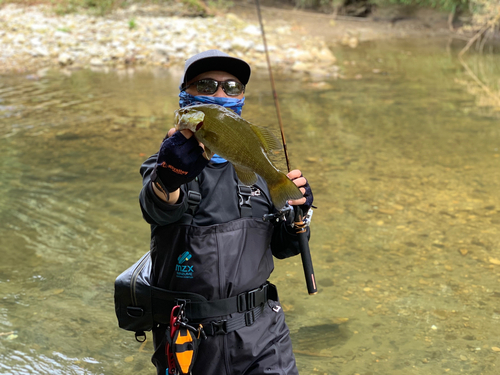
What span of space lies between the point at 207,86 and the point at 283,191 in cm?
59

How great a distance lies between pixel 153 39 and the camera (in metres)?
16.5

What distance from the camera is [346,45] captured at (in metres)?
18.5

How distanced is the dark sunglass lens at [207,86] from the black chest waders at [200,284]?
41 centimetres

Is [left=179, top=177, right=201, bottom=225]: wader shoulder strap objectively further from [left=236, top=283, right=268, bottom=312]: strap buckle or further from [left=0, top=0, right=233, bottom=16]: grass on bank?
[left=0, top=0, right=233, bottom=16]: grass on bank

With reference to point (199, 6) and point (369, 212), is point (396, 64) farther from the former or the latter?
point (369, 212)

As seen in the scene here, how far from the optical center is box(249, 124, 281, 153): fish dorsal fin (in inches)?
77.4

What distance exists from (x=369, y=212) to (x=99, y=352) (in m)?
3.29

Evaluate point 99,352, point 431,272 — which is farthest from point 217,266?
point 431,272

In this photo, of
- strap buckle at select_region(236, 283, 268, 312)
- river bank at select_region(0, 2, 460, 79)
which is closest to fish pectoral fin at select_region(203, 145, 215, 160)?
strap buckle at select_region(236, 283, 268, 312)

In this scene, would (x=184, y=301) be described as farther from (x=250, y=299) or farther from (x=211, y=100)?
(x=211, y=100)

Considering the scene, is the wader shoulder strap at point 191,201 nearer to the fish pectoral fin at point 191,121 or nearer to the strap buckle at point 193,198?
the strap buckle at point 193,198

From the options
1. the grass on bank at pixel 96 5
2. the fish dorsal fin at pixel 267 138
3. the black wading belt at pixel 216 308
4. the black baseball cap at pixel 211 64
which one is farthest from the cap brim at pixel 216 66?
the grass on bank at pixel 96 5

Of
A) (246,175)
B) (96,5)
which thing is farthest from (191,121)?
(96,5)

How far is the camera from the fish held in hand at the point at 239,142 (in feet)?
5.80
